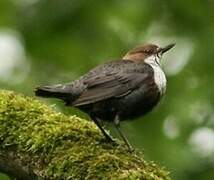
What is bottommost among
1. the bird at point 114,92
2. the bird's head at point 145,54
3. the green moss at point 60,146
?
the green moss at point 60,146

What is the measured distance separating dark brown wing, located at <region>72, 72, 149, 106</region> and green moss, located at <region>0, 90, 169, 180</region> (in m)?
0.19

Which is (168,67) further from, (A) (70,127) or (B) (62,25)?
(A) (70,127)

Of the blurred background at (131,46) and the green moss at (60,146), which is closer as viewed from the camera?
the green moss at (60,146)

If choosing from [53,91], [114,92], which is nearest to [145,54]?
[114,92]

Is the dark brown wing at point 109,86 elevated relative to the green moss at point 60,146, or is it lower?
elevated

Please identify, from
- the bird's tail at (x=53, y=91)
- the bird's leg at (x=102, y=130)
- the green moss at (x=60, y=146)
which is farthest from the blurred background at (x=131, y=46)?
the green moss at (x=60, y=146)

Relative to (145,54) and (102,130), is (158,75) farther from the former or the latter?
(102,130)

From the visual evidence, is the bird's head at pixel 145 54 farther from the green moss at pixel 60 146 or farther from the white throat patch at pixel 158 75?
the green moss at pixel 60 146

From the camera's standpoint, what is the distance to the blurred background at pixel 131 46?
852 cm

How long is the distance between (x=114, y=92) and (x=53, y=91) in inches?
19.6

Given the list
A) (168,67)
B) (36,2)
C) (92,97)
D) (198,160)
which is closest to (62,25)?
(36,2)

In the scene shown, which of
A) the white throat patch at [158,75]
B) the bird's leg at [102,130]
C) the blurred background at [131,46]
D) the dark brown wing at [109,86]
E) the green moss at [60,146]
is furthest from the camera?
the blurred background at [131,46]

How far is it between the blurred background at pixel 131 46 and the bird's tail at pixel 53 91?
99.2 inches

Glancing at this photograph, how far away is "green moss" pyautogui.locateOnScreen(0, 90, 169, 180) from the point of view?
4.67 metres
